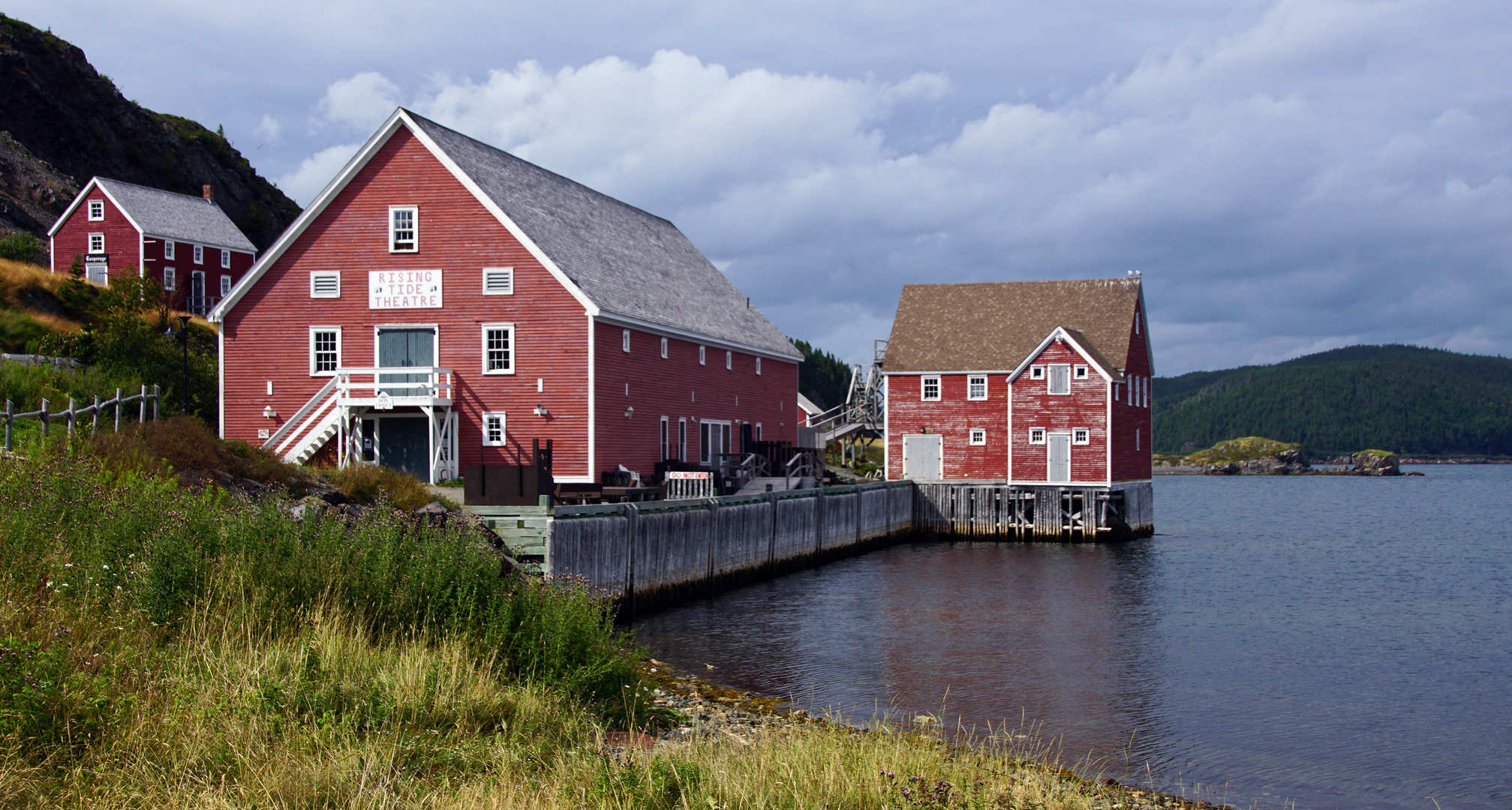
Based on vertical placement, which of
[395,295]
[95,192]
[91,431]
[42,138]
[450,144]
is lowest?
[91,431]

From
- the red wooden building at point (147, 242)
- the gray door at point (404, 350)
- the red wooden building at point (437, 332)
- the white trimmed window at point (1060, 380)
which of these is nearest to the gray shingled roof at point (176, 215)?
the red wooden building at point (147, 242)

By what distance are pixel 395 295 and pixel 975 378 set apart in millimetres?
24200

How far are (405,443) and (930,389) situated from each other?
23551 mm

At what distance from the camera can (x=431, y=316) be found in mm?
33781

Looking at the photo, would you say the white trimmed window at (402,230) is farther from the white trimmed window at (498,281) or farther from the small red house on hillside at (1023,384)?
the small red house on hillside at (1023,384)

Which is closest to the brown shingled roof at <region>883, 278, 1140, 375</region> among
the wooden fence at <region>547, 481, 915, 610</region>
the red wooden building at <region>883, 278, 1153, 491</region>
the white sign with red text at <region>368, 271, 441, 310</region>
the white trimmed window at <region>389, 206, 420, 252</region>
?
the red wooden building at <region>883, 278, 1153, 491</region>

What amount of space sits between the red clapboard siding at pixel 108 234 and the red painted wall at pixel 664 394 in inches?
1526

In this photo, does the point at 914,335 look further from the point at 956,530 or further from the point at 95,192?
the point at 95,192

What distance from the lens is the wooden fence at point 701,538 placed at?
2233cm

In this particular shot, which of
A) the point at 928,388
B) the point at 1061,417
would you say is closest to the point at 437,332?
the point at 928,388

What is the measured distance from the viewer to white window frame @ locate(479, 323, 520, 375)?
1302 inches

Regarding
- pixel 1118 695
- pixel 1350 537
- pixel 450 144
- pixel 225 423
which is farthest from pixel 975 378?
pixel 1118 695

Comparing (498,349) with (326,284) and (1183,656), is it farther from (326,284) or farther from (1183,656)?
(1183,656)

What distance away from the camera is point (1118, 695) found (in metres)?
18.2
